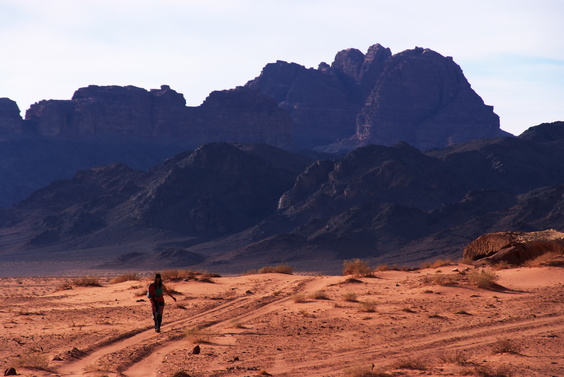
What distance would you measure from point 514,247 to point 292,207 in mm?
94951

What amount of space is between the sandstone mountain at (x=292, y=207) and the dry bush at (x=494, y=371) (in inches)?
2805

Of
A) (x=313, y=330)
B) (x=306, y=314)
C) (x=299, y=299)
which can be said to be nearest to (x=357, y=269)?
(x=299, y=299)

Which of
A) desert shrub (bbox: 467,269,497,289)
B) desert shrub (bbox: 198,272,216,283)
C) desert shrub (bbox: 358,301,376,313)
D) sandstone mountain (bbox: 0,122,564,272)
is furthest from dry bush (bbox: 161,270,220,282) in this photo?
sandstone mountain (bbox: 0,122,564,272)

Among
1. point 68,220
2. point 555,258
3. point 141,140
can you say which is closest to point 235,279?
point 555,258

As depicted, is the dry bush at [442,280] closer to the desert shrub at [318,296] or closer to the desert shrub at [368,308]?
the desert shrub at [318,296]

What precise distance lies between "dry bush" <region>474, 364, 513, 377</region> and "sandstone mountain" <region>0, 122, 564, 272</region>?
234ft

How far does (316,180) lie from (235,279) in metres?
94.2

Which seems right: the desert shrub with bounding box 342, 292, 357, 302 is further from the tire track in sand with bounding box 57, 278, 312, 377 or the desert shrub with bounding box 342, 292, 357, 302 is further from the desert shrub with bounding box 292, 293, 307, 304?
the tire track in sand with bounding box 57, 278, 312, 377

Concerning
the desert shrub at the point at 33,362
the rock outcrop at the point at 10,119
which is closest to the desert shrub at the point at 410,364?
the desert shrub at the point at 33,362

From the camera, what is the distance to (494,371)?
1541cm

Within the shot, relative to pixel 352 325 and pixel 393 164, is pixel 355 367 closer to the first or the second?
pixel 352 325

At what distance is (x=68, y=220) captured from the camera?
131500 mm

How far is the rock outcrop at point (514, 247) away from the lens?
28766 mm

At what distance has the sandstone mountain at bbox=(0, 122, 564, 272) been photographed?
9838 centimetres
